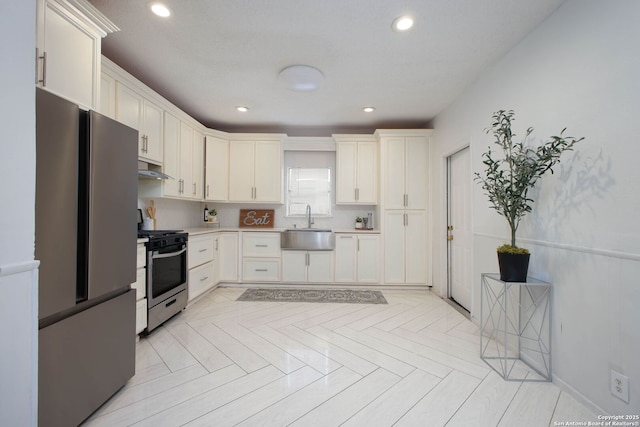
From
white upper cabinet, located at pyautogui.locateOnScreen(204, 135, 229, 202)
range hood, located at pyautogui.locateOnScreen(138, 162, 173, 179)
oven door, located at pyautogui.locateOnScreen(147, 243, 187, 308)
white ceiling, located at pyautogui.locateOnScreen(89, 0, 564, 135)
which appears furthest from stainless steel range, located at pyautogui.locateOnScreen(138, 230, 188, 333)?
white ceiling, located at pyautogui.locateOnScreen(89, 0, 564, 135)

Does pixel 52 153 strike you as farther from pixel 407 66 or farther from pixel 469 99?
pixel 469 99

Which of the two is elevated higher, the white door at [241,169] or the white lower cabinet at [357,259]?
the white door at [241,169]

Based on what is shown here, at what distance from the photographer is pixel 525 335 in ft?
6.78

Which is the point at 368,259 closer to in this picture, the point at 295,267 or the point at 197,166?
the point at 295,267

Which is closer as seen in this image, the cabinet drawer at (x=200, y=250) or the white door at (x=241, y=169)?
the cabinet drawer at (x=200, y=250)

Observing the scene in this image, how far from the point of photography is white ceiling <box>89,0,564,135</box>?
73.4 inches

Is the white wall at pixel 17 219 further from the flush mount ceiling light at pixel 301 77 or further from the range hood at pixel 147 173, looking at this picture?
the flush mount ceiling light at pixel 301 77

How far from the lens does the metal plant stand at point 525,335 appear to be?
1.85 meters

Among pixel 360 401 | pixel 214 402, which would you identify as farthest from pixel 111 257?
pixel 360 401

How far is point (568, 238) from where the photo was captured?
1.70 m

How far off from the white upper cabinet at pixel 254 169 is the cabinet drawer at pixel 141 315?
7.26 feet

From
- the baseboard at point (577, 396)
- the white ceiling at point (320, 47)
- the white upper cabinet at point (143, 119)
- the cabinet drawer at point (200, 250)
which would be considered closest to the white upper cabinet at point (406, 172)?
the white ceiling at point (320, 47)

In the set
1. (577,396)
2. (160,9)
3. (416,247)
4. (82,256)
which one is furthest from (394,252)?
(160,9)

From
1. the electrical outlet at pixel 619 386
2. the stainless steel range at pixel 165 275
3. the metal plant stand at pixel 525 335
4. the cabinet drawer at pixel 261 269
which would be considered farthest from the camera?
the cabinet drawer at pixel 261 269
